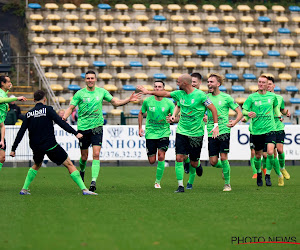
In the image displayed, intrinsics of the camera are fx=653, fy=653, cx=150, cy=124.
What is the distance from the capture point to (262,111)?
1448cm

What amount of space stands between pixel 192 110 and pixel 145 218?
4.38 m

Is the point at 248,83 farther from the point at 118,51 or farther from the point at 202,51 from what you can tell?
the point at 118,51

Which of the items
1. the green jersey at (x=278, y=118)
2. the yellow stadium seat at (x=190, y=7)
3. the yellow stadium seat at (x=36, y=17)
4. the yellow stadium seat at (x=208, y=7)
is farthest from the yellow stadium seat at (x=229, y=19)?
the green jersey at (x=278, y=118)

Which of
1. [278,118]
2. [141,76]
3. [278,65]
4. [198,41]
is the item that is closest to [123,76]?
[141,76]

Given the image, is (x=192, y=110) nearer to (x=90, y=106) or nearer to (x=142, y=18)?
(x=90, y=106)

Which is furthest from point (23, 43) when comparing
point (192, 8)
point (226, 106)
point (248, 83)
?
point (226, 106)

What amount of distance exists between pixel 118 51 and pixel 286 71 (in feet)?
31.2

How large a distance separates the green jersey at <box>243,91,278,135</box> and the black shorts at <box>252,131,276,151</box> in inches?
3.3

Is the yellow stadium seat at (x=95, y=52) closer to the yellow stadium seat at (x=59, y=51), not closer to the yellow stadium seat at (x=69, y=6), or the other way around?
the yellow stadium seat at (x=59, y=51)

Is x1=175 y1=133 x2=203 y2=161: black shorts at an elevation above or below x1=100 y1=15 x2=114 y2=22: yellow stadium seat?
below

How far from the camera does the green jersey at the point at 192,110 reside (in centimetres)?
1241

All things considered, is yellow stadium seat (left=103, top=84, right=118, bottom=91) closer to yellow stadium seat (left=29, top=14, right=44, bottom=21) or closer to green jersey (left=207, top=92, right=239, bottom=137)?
yellow stadium seat (left=29, top=14, right=44, bottom=21)

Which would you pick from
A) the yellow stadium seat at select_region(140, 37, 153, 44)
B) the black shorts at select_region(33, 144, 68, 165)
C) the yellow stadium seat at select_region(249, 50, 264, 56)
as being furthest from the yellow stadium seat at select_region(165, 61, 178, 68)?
the black shorts at select_region(33, 144, 68, 165)

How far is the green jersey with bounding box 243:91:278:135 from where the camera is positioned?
14406 millimetres
